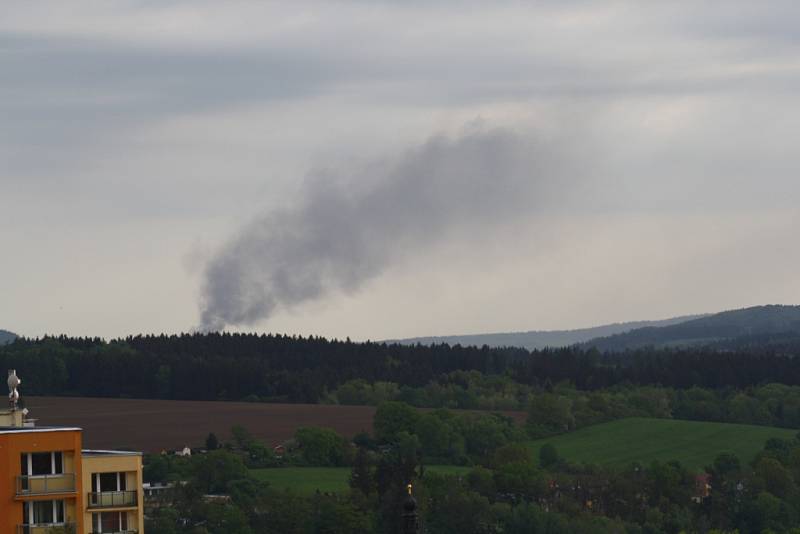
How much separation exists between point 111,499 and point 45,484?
5.27 meters

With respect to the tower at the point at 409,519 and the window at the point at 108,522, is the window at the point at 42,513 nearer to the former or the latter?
the window at the point at 108,522

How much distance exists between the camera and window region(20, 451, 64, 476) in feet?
281

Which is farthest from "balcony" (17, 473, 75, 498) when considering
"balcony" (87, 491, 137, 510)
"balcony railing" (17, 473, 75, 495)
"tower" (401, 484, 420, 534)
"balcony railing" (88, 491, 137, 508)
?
"tower" (401, 484, 420, 534)

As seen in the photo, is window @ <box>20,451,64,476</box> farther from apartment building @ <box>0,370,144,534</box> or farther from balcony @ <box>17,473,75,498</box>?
balcony @ <box>17,473,75,498</box>

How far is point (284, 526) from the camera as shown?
195m

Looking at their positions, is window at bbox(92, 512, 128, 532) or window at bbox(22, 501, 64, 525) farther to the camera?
window at bbox(92, 512, 128, 532)

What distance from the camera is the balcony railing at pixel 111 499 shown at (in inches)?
3563

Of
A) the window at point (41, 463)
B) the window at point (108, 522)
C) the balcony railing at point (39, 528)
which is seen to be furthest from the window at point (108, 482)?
the balcony railing at point (39, 528)

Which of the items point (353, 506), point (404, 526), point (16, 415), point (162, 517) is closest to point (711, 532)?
point (353, 506)

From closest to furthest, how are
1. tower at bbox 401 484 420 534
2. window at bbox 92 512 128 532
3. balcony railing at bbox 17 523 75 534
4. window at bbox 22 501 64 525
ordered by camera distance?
1. tower at bbox 401 484 420 534
2. balcony railing at bbox 17 523 75 534
3. window at bbox 22 501 64 525
4. window at bbox 92 512 128 532

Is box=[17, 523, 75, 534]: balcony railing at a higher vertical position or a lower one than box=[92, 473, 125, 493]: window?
lower

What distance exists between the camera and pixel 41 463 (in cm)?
8619

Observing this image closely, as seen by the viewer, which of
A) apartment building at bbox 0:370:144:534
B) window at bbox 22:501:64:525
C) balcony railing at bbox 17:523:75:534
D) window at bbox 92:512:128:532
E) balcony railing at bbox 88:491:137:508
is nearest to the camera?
apartment building at bbox 0:370:144:534

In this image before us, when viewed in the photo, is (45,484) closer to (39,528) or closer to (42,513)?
(42,513)
